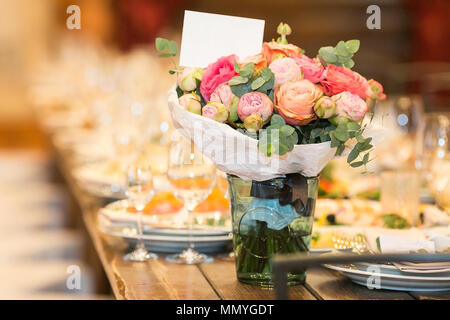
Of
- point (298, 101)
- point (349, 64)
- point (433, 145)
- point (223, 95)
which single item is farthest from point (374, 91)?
point (433, 145)

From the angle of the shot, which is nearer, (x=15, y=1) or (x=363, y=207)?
(x=363, y=207)

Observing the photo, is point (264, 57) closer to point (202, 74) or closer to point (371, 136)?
point (202, 74)

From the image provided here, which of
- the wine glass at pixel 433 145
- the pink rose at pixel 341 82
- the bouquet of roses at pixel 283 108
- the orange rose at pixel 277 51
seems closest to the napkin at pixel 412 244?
the bouquet of roses at pixel 283 108

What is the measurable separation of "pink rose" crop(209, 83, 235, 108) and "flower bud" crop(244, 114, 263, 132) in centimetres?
7

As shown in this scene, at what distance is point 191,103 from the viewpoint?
5.00 ft

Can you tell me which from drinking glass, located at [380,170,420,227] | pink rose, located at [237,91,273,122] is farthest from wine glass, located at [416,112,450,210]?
pink rose, located at [237,91,273,122]

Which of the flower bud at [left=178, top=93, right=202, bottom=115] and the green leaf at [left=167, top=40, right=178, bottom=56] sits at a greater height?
the green leaf at [left=167, top=40, right=178, bottom=56]

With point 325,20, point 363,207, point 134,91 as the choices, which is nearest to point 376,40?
point 325,20

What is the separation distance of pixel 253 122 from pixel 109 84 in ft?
12.6

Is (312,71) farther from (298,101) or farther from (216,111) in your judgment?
(216,111)

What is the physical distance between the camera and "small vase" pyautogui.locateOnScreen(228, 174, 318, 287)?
1536 millimetres

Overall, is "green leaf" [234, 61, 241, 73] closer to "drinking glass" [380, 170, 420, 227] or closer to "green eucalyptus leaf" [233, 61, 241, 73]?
"green eucalyptus leaf" [233, 61, 241, 73]

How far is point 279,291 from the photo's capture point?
3.30 feet
